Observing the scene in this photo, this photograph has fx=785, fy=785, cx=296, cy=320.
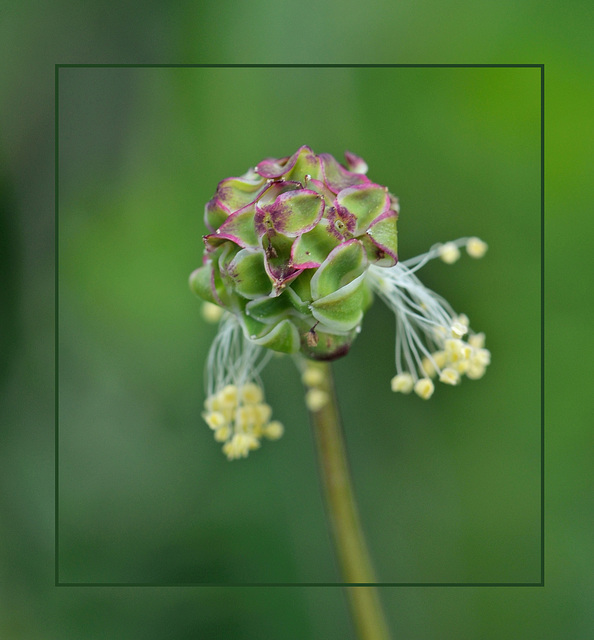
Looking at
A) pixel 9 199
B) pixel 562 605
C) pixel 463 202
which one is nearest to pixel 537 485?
pixel 562 605

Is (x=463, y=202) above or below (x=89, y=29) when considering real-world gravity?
below

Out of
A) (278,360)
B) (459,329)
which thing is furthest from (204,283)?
(278,360)

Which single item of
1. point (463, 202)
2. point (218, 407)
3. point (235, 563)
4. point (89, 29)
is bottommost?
point (235, 563)

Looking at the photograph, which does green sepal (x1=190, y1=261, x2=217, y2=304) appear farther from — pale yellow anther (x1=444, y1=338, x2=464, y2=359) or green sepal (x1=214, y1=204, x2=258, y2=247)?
pale yellow anther (x1=444, y1=338, x2=464, y2=359)

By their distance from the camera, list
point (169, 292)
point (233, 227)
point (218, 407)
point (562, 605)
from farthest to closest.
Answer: point (169, 292)
point (562, 605)
point (218, 407)
point (233, 227)

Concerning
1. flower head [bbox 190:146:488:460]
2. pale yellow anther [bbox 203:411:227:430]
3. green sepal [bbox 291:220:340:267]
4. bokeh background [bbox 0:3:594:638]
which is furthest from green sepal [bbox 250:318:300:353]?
bokeh background [bbox 0:3:594:638]

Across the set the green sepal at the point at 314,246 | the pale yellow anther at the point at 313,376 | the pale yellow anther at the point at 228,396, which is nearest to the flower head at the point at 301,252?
the green sepal at the point at 314,246

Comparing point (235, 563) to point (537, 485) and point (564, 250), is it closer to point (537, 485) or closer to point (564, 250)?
point (537, 485)
